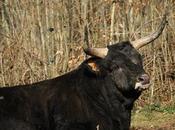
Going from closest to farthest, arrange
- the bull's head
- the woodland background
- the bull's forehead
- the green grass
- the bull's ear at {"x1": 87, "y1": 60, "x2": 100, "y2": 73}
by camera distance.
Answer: the bull's head < the bull's forehead < the bull's ear at {"x1": 87, "y1": 60, "x2": 100, "y2": 73} < the green grass < the woodland background

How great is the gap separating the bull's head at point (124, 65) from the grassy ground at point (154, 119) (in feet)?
9.62

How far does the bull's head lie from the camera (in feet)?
25.0

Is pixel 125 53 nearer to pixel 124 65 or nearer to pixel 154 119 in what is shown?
pixel 124 65

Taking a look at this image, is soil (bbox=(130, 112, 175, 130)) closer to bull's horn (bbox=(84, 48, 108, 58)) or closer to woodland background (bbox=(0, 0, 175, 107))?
woodland background (bbox=(0, 0, 175, 107))

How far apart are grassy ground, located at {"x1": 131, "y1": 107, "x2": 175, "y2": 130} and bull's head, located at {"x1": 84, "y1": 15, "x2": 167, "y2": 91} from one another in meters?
2.93

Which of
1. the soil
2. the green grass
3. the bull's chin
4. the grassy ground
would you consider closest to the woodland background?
the green grass

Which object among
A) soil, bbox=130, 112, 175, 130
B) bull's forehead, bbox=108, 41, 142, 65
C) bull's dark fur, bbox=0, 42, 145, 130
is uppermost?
bull's forehead, bbox=108, 41, 142, 65

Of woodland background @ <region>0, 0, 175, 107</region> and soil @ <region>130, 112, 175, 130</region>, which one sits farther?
woodland background @ <region>0, 0, 175, 107</region>

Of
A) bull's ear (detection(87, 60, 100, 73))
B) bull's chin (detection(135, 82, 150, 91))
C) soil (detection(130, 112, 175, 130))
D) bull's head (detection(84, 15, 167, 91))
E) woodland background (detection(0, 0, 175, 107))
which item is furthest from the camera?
woodland background (detection(0, 0, 175, 107))

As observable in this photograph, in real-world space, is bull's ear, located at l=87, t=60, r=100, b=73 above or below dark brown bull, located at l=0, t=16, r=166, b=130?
above

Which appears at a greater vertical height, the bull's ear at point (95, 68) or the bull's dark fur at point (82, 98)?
the bull's ear at point (95, 68)

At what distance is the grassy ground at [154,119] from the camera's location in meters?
10.7

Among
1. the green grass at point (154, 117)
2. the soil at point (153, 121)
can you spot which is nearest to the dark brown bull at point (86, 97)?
→ the soil at point (153, 121)

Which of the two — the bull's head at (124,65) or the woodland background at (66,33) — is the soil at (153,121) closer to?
the woodland background at (66,33)
